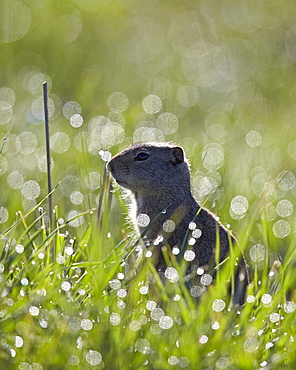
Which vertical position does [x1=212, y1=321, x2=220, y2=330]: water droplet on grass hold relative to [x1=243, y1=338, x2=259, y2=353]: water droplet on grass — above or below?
above

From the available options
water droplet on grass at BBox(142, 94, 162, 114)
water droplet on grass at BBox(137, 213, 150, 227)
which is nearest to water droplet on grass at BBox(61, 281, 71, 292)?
water droplet on grass at BBox(137, 213, 150, 227)

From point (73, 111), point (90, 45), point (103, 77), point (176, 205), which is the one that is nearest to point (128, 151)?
point (176, 205)

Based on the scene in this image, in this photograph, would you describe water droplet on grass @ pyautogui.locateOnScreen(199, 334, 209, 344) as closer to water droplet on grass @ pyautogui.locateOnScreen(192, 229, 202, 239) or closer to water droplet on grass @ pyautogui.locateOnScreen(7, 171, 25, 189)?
water droplet on grass @ pyautogui.locateOnScreen(192, 229, 202, 239)

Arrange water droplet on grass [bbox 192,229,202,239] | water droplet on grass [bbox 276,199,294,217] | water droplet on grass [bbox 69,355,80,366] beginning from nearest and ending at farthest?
water droplet on grass [bbox 69,355,80,366] → water droplet on grass [bbox 192,229,202,239] → water droplet on grass [bbox 276,199,294,217]

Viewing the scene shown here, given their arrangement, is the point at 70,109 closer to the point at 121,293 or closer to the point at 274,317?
the point at 121,293

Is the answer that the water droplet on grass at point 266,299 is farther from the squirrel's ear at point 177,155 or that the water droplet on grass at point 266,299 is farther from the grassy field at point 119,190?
the squirrel's ear at point 177,155

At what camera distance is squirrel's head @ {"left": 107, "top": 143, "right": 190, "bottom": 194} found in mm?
3916

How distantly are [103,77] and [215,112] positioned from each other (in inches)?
57.4

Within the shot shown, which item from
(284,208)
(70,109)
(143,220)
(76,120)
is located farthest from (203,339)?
(70,109)

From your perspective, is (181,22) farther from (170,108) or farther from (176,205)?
(176,205)

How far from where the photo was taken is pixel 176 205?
12.6 feet

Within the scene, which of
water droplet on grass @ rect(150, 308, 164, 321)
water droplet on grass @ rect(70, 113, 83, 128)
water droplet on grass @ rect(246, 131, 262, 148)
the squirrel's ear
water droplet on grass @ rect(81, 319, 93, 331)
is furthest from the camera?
water droplet on grass @ rect(246, 131, 262, 148)

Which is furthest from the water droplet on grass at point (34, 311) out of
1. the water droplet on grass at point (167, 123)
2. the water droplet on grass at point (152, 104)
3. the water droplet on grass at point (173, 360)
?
the water droplet on grass at point (152, 104)

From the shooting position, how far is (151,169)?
398 centimetres
